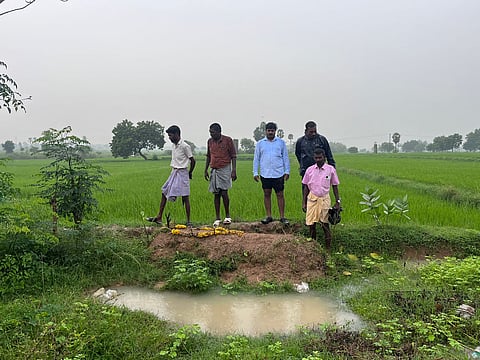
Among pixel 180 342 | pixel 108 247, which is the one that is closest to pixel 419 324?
pixel 180 342

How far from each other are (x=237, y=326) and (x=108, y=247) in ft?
6.74

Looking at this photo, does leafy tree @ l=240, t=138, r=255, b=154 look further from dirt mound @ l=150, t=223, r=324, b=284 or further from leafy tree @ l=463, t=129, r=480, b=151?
leafy tree @ l=463, t=129, r=480, b=151

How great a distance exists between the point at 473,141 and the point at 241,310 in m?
89.0

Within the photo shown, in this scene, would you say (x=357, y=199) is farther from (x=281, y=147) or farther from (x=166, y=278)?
(x=166, y=278)

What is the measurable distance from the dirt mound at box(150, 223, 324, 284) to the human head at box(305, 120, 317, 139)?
1.54 meters

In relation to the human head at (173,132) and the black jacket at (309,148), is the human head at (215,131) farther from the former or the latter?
the black jacket at (309,148)

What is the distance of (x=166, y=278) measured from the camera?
179 inches

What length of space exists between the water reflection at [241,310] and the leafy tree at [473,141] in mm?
86767

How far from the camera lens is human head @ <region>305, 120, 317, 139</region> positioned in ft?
18.0

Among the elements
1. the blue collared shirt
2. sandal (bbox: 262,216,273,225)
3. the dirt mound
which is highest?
the blue collared shirt

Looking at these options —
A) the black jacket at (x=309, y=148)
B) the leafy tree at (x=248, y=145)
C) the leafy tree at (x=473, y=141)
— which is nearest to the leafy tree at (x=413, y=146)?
the leafy tree at (x=473, y=141)

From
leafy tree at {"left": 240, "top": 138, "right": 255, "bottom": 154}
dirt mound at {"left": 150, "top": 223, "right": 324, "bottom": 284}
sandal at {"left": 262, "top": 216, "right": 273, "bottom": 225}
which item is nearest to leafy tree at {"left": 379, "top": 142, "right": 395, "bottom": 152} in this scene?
leafy tree at {"left": 240, "top": 138, "right": 255, "bottom": 154}

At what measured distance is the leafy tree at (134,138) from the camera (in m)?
37.8

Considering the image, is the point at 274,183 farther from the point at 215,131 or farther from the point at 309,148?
the point at 215,131
